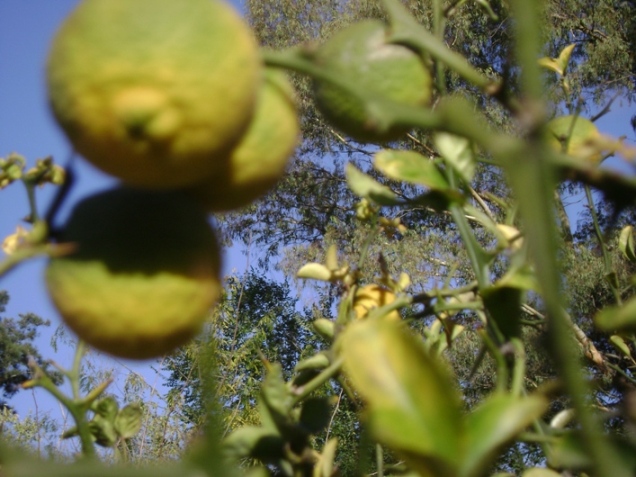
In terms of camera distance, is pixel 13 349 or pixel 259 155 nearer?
pixel 259 155

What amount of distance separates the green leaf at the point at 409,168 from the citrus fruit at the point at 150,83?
0.59 feet

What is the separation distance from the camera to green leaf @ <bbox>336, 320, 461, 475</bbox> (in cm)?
24

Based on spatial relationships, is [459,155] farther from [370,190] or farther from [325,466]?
[325,466]

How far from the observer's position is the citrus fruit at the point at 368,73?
421mm

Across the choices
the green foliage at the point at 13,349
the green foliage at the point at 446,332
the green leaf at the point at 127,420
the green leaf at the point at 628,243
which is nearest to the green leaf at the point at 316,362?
the green foliage at the point at 446,332

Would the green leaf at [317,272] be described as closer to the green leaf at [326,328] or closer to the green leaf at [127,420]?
the green leaf at [326,328]

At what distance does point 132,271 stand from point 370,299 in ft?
1.13

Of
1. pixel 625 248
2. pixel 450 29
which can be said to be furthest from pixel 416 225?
pixel 625 248

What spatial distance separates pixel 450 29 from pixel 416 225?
6.35 ft

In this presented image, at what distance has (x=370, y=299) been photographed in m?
0.66

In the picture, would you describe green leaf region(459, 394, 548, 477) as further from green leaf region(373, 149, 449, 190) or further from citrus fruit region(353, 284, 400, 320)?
citrus fruit region(353, 284, 400, 320)

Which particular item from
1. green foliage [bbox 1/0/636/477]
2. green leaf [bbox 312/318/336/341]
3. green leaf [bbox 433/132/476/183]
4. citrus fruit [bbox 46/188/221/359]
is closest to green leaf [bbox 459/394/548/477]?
green foliage [bbox 1/0/636/477]

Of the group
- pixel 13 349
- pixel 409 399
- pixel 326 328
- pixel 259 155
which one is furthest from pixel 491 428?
pixel 13 349

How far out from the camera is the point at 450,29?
22.1 ft
